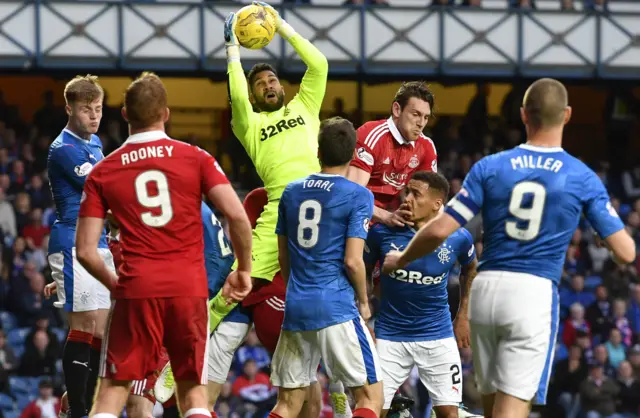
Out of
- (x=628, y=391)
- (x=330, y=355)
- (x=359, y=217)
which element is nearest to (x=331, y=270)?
(x=359, y=217)

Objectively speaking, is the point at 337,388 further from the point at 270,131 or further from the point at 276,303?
the point at 270,131

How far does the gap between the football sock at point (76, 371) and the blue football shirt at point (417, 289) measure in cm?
214

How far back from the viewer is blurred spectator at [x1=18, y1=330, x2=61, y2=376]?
16844 mm

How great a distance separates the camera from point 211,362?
30.3 ft

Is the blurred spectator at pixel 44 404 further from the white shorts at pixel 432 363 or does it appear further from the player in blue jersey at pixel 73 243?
the white shorts at pixel 432 363

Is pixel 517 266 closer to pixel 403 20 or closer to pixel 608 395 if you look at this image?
pixel 608 395

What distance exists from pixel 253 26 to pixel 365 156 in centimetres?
131

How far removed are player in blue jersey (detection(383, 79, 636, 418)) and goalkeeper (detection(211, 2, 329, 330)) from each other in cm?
209

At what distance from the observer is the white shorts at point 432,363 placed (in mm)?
9258

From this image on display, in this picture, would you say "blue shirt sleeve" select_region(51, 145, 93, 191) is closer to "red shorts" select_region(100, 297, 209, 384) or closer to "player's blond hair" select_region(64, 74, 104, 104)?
"player's blond hair" select_region(64, 74, 104, 104)

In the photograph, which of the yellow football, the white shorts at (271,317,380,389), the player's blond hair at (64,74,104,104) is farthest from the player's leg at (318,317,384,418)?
the yellow football

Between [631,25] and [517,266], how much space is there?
54.6 feet

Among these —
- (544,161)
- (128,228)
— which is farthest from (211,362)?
(544,161)

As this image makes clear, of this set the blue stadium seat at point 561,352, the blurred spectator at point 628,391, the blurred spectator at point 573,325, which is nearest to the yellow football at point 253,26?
the blue stadium seat at point 561,352
